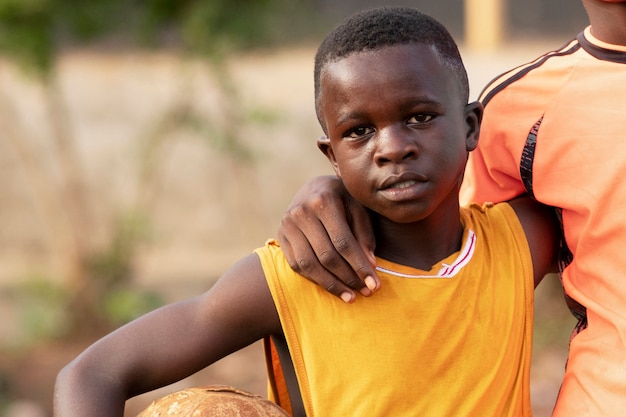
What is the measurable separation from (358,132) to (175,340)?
2.08 ft

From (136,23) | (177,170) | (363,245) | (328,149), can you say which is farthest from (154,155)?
(363,245)

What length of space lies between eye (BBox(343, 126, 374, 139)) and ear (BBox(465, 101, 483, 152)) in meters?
0.27

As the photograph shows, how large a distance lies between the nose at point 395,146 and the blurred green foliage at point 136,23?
507 centimetres

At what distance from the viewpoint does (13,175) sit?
30.5ft

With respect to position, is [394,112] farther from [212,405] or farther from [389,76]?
[212,405]

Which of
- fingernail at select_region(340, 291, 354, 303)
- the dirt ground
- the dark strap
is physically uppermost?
fingernail at select_region(340, 291, 354, 303)

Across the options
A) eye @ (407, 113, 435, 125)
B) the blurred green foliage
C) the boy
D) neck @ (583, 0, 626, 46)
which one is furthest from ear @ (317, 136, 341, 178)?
the blurred green foliage

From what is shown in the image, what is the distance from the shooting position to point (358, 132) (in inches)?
92.7

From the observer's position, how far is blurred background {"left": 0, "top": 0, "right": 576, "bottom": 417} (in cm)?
717

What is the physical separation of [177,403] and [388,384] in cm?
48

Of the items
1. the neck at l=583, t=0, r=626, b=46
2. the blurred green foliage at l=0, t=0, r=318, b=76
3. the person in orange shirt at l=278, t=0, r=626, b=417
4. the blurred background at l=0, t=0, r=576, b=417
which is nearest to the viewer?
the person in orange shirt at l=278, t=0, r=626, b=417

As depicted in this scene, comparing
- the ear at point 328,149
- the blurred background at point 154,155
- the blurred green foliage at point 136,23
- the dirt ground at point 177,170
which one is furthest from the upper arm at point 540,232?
the blurred green foliage at point 136,23

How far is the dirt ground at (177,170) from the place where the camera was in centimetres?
759

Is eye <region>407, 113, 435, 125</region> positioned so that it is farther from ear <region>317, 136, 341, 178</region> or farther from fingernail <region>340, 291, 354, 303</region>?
fingernail <region>340, 291, 354, 303</region>
